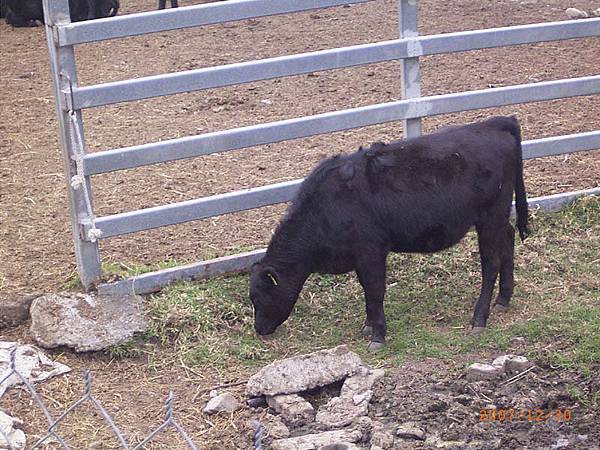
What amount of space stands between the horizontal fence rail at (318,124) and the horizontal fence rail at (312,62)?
0.30 meters

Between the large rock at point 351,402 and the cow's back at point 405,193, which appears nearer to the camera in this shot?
the large rock at point 351,402

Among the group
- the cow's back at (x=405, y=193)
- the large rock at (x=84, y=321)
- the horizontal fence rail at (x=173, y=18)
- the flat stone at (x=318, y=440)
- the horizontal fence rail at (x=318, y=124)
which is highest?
the horizontal fence rail at (x=173, y=18)

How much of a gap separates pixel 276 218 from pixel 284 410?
2.33 m

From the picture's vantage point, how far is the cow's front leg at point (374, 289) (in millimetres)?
5605

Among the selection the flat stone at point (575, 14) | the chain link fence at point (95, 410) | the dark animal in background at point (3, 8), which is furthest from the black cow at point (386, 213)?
the dark animal in background at point (3, 8)

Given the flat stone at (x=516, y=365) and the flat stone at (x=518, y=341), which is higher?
the flat stone at (x=516, y=365)

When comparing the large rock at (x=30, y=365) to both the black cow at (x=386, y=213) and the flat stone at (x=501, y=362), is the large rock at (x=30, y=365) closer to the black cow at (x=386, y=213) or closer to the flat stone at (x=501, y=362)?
the black cow at (x=386, y=213)

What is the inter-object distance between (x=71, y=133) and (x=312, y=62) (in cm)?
152

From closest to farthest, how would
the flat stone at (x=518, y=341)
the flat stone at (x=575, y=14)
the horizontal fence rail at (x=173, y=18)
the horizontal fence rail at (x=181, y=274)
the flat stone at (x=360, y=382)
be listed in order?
the flat stone at (x=360, y=382)
the flat stone at (x=518, y=341)
the horizontal fence rail at (x=173, y=18)
the horizontal fence rail at (x=181, y=274)
the flat stone at (x=575, y=14)

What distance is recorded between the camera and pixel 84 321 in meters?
5.73

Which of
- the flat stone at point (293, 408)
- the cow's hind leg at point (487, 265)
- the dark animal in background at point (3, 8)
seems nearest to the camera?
the flat stone at point (293, 408)

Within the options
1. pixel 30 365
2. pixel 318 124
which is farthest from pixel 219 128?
pixel 30 365

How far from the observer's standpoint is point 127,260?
6449mm

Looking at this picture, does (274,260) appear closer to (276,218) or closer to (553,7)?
(276,218)
